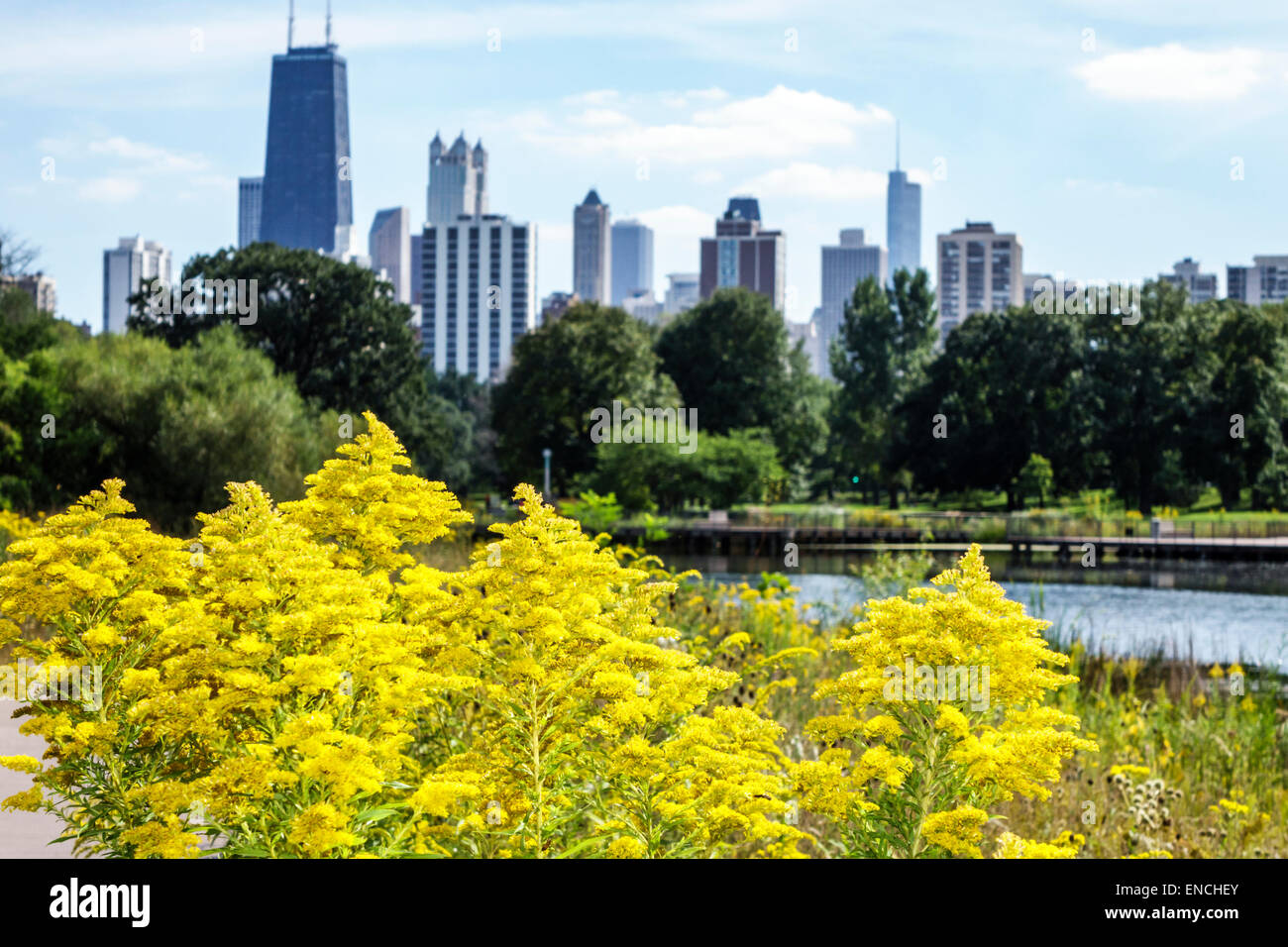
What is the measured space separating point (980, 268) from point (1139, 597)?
16548 centimetres

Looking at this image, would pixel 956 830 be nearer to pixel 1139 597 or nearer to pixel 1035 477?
pixel 1139 597

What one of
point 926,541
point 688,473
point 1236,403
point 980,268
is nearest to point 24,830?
point 926,541

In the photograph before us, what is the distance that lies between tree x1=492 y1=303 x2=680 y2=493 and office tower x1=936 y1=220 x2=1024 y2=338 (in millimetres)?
139267

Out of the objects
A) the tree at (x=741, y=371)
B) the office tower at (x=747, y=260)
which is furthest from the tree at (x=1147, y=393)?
the office tower at (x=747, y=260)

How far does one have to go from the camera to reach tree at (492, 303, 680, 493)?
48.5 metres

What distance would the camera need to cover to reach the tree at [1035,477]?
165 ft

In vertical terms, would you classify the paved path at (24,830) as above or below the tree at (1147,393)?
below

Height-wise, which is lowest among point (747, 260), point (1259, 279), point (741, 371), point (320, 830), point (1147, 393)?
point (320, 830)

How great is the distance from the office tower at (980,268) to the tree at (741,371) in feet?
419

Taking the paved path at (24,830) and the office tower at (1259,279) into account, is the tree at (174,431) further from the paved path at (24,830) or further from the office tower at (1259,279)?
the office tower at (1259,279)

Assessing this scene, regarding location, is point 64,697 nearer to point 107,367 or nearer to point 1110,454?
point 107,367

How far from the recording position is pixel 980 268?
182m

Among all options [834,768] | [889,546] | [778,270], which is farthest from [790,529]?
[778,270]

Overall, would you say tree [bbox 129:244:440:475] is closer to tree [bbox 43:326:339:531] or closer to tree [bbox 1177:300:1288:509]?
tree [bbox 43:326:339:531]
